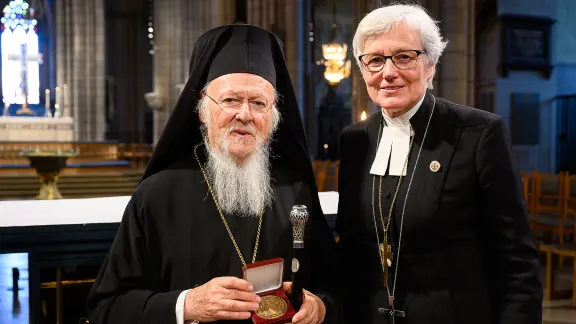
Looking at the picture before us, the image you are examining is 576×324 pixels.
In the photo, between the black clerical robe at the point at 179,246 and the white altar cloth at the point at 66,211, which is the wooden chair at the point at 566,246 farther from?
the black clerical robe at the point at 179,246

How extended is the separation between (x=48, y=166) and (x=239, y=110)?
910cm

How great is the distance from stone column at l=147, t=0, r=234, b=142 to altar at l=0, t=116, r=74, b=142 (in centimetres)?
301

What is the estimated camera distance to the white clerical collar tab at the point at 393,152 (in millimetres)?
2177

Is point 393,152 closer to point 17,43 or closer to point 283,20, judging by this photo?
point 283,20

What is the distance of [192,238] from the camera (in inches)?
84.0

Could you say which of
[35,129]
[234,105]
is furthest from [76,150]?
[234,105]

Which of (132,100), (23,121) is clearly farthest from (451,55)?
(132,100)

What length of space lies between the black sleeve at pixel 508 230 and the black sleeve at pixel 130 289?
109 cm

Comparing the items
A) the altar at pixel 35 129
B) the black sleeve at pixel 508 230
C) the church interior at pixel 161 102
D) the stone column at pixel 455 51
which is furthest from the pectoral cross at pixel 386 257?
the altar at pixel 35 129

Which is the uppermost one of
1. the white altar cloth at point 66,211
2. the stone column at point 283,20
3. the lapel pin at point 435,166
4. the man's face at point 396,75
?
the stone column at point 283,20

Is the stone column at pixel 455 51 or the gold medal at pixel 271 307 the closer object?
the gold medal at pixel 271 307

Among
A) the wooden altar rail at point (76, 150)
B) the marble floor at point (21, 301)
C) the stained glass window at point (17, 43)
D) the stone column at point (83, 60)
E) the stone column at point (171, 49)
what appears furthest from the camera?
the stained glass window at point (17, 43)

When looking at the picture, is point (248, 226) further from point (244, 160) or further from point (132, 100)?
point (132, 100)

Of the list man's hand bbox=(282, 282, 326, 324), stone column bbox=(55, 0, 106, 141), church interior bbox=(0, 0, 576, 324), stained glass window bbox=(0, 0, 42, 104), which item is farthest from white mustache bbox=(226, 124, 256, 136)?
stained glass window bbox=(0, 0, 42, 104)
